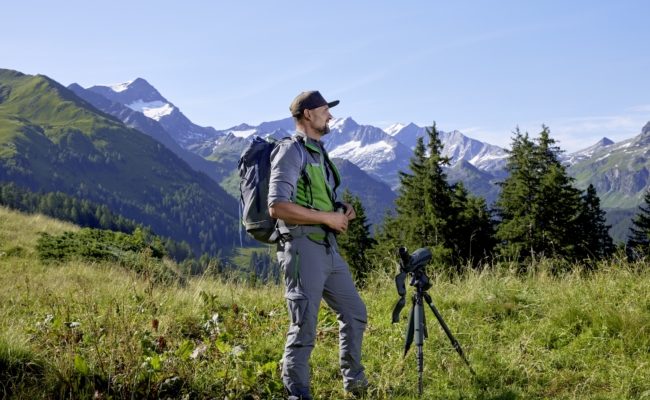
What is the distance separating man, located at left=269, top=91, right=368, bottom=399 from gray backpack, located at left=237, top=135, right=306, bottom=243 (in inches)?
4.7

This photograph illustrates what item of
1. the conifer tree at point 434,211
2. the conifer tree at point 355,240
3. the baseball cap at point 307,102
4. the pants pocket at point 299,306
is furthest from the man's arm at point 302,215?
the conifer tree at point 355,240

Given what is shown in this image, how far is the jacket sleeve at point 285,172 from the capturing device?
4.34m

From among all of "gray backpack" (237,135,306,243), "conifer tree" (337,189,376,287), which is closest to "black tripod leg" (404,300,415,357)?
"gray backpack" (237,135,306,243)

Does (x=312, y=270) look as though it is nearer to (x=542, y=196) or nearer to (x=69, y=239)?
(x=69, y=239)

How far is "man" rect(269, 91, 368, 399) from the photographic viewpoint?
442 centimetres

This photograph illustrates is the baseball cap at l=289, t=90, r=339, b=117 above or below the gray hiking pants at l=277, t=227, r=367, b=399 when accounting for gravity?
above

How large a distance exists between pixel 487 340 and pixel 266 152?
146 inches

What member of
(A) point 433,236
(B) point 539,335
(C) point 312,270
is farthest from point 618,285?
(A) point 433,236

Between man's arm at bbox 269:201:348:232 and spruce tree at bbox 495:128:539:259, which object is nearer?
man's arm at bbox 269:201:348:232

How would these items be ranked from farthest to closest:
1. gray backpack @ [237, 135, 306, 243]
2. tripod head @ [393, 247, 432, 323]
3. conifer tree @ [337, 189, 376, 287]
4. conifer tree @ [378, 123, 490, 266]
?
1. conifer tree @ [337, 189, 376, 287]
2. conifer tree @ [378, 123, 490, 266]
3. tripod head @ [393, 247, 432, 323]
4. gray backpack @ [237, 135, 306, 243]

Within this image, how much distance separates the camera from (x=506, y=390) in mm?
4973

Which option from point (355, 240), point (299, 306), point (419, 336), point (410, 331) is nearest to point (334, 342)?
point (410, 331)

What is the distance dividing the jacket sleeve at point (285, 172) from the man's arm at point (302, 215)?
57 millimetres

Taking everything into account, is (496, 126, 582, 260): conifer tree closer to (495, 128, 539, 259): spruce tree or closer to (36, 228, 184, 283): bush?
(495, 128, 539, 259): spruce tree
